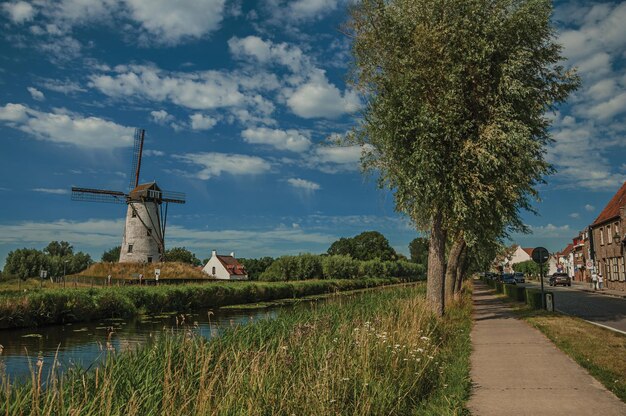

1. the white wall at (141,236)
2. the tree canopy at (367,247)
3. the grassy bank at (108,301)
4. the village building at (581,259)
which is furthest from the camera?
the tree canopy at (367,247)

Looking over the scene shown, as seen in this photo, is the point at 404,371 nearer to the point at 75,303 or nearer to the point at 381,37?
the point at 381,37

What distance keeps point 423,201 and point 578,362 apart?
8.02 metres

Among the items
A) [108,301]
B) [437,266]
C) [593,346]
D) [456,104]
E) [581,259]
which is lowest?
[108,301]

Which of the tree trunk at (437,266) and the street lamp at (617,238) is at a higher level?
the street lamp at (617,238)

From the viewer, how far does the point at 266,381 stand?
5.91 metres

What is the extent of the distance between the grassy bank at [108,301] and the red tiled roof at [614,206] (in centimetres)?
2931

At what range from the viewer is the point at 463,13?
1719cm

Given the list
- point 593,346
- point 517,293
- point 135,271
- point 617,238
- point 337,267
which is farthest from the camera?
point 337,267

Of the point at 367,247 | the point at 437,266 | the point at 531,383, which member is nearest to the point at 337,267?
the point at 367,247

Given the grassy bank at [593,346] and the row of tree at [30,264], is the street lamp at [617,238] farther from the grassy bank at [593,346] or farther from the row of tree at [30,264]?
the row of tree at [30,264]

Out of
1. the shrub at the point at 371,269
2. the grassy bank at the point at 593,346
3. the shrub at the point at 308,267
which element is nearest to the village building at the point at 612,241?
the grassy bank at the point at 593,346

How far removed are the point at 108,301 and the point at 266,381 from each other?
26.1 meters

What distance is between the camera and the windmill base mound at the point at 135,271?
177 ft

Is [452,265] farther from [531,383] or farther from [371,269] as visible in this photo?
[371,269]
